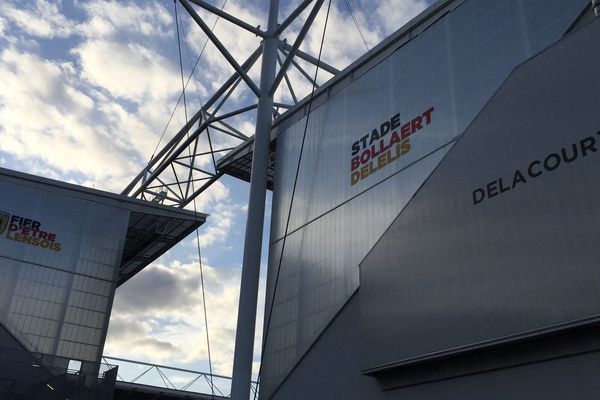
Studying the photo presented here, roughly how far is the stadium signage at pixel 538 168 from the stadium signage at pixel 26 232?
23.5 metres

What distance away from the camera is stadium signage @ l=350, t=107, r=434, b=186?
66.4 ft

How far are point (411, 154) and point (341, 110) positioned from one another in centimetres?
542

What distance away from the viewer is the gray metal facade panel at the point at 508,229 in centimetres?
1287

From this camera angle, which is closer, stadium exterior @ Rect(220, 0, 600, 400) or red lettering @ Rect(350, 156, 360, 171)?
stadium exterior @ Rect(220, 0, 600, 400)

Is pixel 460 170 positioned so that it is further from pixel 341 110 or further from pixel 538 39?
pixel 341 110

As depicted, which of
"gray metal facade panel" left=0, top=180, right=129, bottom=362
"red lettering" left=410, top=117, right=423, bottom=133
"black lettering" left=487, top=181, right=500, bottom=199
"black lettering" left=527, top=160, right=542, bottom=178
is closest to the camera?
"black lettering" left=527, top=160, right=542, bottom=178

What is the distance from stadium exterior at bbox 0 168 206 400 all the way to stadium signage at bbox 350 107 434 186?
16.1 metres

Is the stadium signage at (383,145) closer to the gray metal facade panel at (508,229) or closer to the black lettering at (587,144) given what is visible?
the gray metal facade panel at (508,229)

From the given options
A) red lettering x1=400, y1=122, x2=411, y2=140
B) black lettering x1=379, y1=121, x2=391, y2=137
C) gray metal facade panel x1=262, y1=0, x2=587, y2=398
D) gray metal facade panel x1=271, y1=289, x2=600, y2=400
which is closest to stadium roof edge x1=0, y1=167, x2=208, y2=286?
gray metal facade panel x1=262, y1=0, x2=587, y2=398

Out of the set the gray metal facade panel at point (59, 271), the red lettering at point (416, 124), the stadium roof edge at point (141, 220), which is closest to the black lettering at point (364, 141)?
the red lettering at point (416, 124)

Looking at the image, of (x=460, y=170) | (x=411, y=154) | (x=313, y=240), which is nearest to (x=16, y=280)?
(x=313, y=240)

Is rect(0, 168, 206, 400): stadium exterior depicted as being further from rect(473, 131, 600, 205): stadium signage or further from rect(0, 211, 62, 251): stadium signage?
rect(473, 131, 600, 205): stadium signage

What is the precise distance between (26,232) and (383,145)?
1967 cm

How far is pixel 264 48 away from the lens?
2727 centimetres
